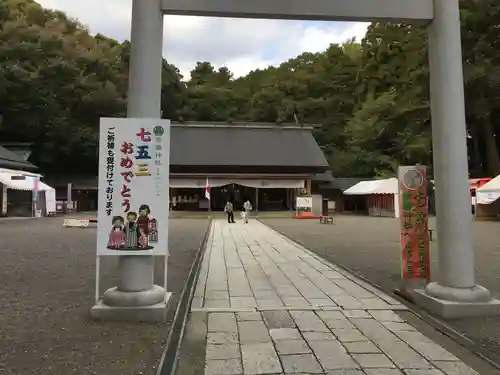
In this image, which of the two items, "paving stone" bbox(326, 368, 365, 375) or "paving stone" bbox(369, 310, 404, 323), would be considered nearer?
"paving stone" bbox(326, 368, 365, 375)

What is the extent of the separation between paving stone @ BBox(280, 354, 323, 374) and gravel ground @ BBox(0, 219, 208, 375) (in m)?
0.98

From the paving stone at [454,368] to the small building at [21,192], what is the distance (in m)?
22.8

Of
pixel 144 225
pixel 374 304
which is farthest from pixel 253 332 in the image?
pixel 374 304

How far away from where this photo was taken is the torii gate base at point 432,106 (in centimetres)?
431

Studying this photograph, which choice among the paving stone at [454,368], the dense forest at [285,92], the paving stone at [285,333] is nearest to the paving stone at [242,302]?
the paving stone at [285,333]

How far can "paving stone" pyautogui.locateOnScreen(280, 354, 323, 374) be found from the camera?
3.05 m

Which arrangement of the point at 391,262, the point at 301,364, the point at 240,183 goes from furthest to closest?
the point at 240,183
the point at 391,262
the point at 301,364

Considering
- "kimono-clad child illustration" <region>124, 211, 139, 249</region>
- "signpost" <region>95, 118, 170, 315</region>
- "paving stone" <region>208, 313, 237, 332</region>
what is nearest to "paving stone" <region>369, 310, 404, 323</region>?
"paving stone" <region>208, 313, 237, 332</region>

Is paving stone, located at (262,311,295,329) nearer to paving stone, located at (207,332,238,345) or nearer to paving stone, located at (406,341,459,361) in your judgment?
paving stone, located at (207,332,238,345)

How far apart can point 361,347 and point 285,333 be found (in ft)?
2.29

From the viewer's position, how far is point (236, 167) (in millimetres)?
29234

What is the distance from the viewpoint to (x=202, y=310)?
183 inches

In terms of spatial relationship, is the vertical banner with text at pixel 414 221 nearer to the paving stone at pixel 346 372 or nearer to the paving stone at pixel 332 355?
the paving stone at pixel 332 355

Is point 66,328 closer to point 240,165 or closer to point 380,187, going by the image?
point 380,187
